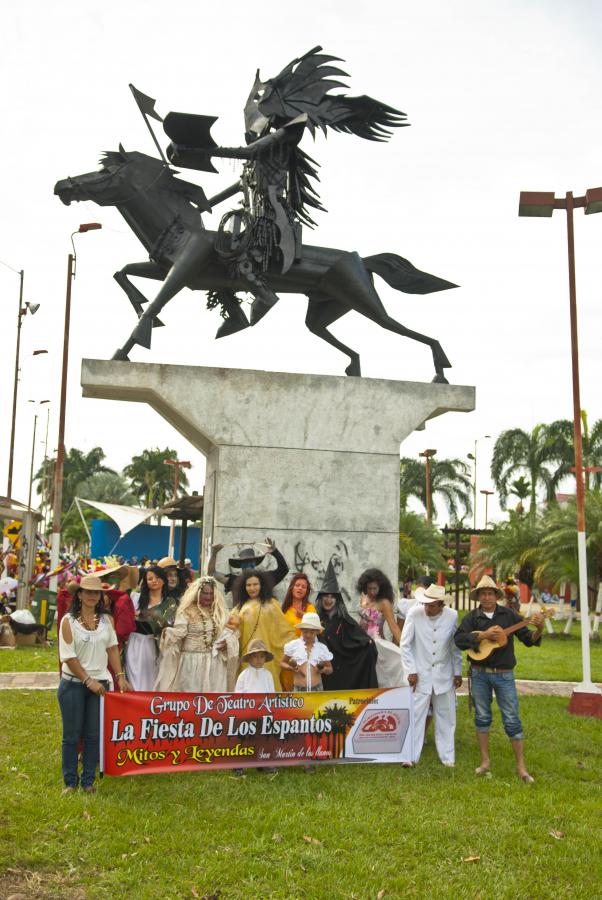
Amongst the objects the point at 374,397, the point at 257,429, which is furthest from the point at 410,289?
the point at 257,429

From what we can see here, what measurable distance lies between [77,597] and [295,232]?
5.22 meters

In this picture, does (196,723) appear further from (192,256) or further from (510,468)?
(510,468)

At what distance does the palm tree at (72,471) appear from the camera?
69256 millimetres

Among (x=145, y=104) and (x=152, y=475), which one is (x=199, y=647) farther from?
(x=152, y=475)

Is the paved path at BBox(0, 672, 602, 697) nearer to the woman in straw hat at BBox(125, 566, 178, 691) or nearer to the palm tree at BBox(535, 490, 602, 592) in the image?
the woman in straw hat at BBox(125, 566, 178, 691)

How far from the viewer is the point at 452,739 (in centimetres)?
802

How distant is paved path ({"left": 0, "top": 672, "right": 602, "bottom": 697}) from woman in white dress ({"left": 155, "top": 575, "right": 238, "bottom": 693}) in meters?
4.17

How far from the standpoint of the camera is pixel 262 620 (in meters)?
7.87

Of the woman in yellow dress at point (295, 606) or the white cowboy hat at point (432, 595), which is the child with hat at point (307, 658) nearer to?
the woman in yellow dress at point (295, 606)

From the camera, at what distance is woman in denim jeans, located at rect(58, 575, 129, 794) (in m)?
6.54

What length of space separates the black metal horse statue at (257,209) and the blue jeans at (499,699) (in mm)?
4123

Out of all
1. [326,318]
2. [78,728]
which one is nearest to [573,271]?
[326,318]

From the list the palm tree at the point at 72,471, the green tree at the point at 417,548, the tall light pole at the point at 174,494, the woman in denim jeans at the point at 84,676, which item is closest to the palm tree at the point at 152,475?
the palm tree at the point at 72,471

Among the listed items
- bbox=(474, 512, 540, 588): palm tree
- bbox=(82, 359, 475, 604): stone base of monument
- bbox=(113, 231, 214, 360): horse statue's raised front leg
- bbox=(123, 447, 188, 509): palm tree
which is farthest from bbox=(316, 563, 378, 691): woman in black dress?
bbox=(123, 447, 188, 509): palm tree
